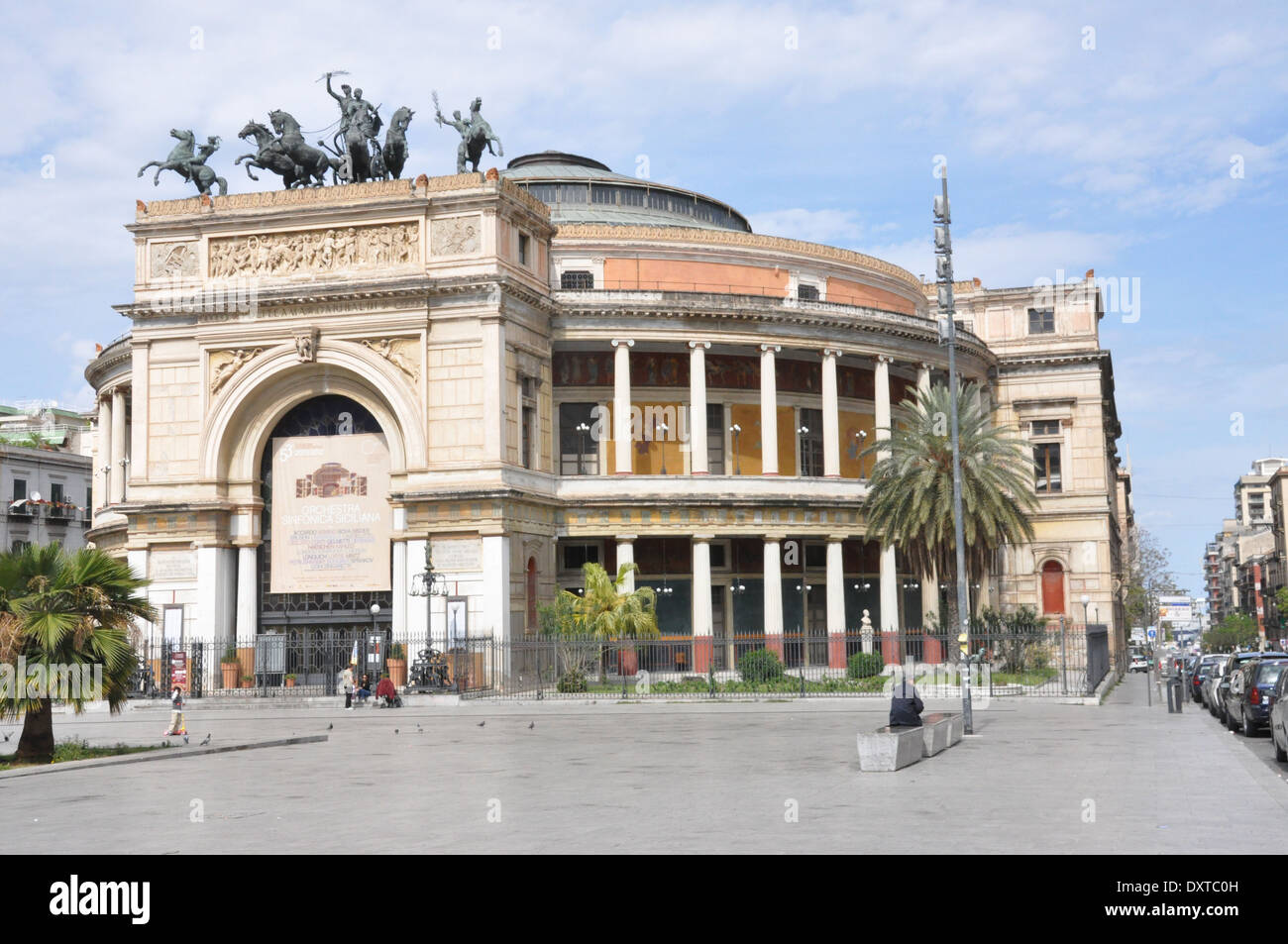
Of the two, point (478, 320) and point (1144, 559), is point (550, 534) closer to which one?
point (478, 320)

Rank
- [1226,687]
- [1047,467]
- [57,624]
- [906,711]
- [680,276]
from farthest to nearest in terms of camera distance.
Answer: [1047,467], [680,276], [1226,687], [57,624], [906,711]

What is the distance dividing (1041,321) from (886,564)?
21.0 m

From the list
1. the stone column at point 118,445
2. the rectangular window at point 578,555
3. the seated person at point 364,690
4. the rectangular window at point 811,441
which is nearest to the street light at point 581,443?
the rectangular window at point 578,555

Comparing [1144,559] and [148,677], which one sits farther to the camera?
[1144,559]

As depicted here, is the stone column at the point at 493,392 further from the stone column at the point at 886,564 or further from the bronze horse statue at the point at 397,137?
the stone column at the point at 886,564

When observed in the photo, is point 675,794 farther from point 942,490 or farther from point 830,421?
point 830,421

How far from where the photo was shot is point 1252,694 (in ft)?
92.7

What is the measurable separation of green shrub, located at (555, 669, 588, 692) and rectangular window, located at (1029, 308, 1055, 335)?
38.1 meters

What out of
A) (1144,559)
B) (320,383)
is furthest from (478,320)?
(1144,559)

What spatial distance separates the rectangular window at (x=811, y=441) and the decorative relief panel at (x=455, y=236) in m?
18.2

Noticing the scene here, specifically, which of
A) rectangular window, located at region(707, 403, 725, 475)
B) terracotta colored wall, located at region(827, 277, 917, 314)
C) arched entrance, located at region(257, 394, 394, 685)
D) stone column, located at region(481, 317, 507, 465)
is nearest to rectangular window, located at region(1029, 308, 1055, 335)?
terracotta colored wall, located at region(827, 277, 917, 314)

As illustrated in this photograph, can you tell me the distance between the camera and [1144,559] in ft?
375

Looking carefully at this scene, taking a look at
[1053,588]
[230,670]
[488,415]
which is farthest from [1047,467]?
[230,670]
